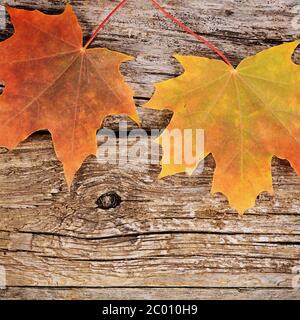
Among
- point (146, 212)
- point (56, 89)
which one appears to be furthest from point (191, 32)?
point (146, 212)

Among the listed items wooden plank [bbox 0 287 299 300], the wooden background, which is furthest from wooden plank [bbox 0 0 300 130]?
wooden plank [bbox 0 287 299 300]

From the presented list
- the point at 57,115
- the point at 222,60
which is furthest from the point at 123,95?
the point at 222,60

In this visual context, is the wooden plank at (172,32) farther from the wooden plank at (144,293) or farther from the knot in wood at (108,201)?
the wooden plank at (144,293)

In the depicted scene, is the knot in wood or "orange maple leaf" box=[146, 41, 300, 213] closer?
"orange maple leaf" box=[146, 41, 300, 213]

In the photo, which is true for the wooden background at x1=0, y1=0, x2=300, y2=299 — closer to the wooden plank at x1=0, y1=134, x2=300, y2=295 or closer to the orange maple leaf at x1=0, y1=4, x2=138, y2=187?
the wooden plank at x1=0, y1=134, x2=300, y2=295

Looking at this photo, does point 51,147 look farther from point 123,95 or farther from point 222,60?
point 222,60

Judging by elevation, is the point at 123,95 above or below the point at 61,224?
above

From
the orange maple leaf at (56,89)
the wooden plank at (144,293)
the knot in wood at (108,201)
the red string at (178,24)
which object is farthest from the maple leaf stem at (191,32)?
the wooden plank at (144,293)
